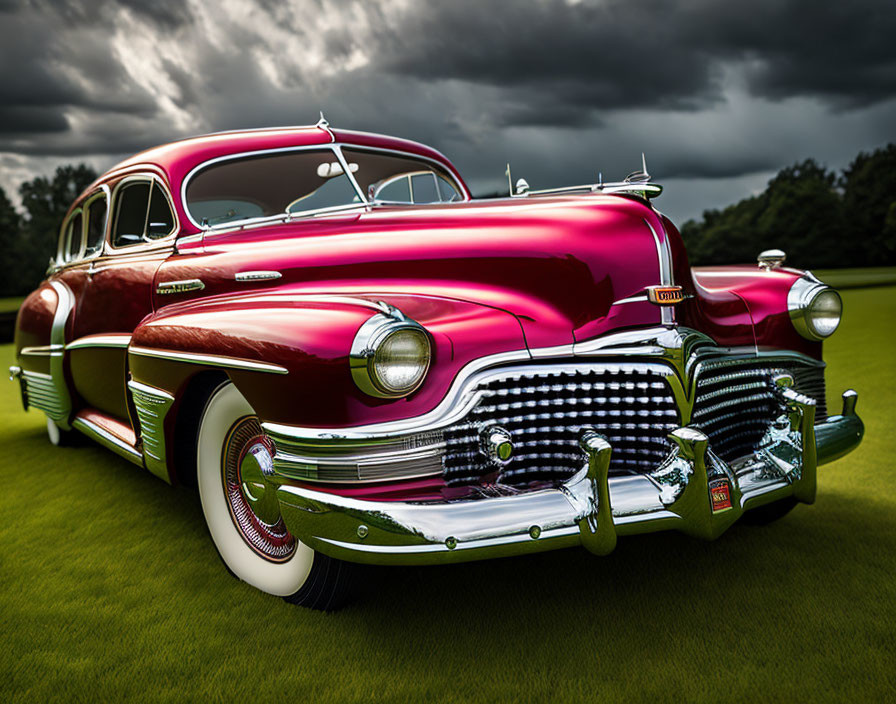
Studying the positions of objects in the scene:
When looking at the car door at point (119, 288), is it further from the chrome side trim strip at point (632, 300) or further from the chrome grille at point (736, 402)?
the chrome grille at point (736, 402)

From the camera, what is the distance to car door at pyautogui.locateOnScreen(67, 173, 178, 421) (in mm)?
3227

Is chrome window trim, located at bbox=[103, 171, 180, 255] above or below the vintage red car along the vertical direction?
above

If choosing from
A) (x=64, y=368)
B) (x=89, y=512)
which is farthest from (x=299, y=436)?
(x=64, y=368)

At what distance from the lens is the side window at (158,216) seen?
3244 millimetres

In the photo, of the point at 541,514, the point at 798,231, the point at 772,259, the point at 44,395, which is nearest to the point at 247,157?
the point at 44,395

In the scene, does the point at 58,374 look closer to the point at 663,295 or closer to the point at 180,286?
the point at 180,286

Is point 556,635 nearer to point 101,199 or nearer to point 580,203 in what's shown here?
point 580,203

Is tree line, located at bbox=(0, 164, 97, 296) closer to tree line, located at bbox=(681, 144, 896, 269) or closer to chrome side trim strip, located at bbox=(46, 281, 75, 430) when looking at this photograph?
chrome side trim strip, located at bbox=(46, 281, 75, 430)

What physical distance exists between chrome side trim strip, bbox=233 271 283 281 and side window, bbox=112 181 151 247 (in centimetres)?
98

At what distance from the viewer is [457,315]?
2.10m

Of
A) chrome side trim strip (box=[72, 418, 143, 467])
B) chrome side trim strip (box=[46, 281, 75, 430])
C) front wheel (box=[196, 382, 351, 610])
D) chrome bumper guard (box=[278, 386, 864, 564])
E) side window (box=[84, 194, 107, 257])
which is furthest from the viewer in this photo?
side window (box=[84, 194, 107, 257])

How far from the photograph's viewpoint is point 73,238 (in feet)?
15.6

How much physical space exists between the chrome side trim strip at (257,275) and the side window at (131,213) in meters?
0.98

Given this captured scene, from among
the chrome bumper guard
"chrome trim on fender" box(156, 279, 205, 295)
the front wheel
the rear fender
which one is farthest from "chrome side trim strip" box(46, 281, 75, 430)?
the rear fender
